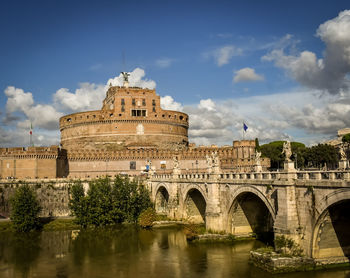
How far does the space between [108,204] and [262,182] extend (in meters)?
26.0

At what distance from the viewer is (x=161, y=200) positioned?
53.6m

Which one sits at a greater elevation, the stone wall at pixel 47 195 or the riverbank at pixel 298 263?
the stone wall at pixel 47 195

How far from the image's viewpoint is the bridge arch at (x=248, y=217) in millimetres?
32281

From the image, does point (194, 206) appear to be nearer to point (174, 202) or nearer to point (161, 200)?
point (174, 202)

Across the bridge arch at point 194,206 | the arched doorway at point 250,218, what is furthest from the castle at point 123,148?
the arched doorway at point 250,218

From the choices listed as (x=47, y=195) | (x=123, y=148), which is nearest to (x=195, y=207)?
(x=47, y=195)

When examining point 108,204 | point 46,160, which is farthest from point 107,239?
point 46,160

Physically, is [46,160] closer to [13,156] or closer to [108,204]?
[13,156]

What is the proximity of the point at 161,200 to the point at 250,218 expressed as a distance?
855 inches

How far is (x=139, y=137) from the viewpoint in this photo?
2938 inches

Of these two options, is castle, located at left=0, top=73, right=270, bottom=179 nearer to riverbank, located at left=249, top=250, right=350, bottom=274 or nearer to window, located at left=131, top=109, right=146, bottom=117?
window, located at left=131, top=109, right=146, bottom=117

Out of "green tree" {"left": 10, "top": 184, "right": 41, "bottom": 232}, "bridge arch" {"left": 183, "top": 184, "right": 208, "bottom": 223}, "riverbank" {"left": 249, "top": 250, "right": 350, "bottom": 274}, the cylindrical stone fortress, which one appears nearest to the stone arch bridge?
"riverbank" {"left": 249, "top": 250, "right": 350, "bottom": 274}

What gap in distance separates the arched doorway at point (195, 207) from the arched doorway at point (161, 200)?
7778mm

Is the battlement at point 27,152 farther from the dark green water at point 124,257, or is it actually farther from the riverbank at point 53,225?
the dark green water at point 124,257
